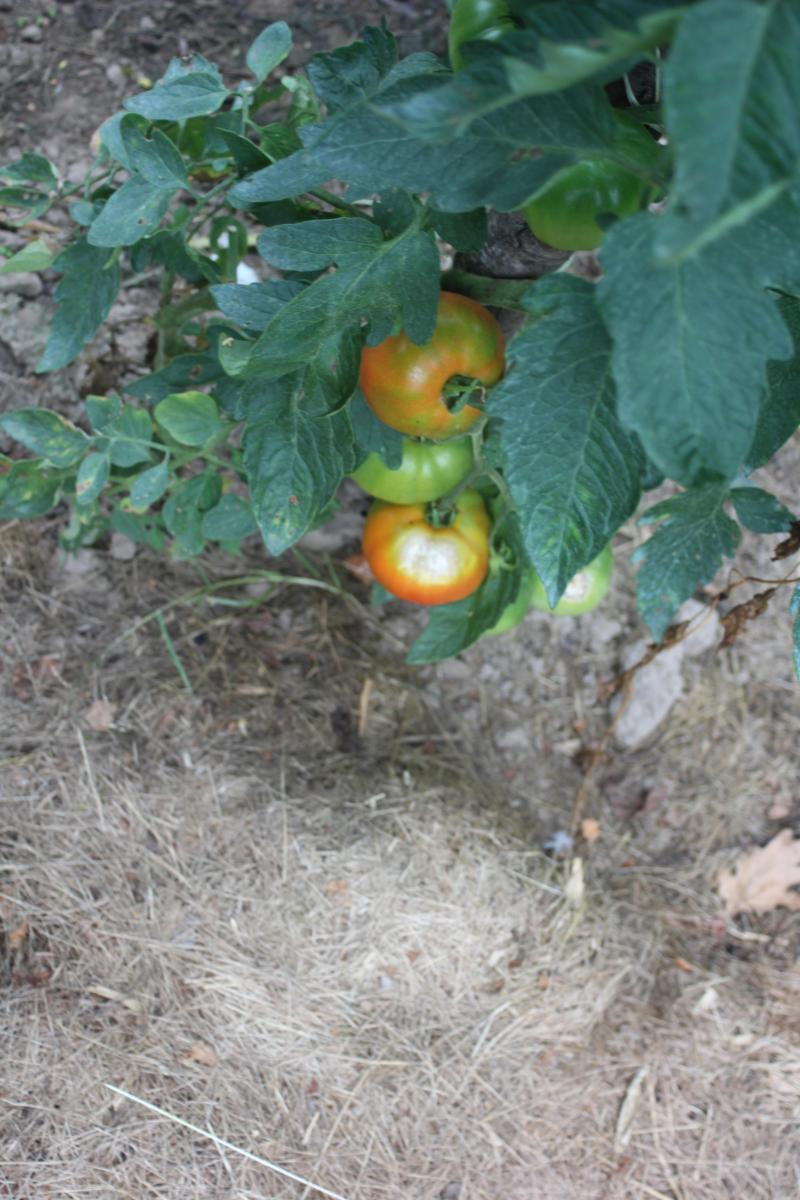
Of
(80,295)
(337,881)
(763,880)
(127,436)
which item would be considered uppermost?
(80,295)

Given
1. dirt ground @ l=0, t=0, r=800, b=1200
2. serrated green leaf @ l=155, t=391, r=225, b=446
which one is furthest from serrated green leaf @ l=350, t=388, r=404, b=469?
dirt ground @ l=0, t=0, r=800, b=1200

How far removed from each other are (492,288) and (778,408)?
317 millimetres

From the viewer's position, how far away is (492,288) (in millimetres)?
963

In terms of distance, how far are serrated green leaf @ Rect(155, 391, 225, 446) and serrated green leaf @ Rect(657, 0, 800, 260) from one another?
73 centimetres

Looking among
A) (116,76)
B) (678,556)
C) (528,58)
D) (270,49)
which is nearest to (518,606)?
(678,556)

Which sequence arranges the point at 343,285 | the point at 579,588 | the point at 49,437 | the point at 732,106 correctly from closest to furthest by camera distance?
the point at 732,106 → the point at 343,285 → the point at 49,437 → the point at 579,588

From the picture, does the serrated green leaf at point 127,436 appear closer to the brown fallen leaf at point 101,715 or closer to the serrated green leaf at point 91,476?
the serrated green leaf at point 91,476

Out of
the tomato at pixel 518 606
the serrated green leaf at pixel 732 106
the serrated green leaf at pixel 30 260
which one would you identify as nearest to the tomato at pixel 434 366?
the tomato at pixel 518 606

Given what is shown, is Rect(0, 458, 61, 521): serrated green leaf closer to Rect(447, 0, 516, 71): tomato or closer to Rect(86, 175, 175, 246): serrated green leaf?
Rect(86, 175, 175, 246): serrated green leaf

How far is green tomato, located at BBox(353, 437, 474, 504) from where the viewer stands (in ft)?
3.49

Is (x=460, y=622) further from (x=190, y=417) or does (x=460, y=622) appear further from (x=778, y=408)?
(x=778, y=408)

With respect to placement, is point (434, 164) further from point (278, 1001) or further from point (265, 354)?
point (278, 1001)

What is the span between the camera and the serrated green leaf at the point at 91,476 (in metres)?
1.06

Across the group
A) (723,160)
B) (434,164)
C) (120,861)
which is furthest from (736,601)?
(723,160)
